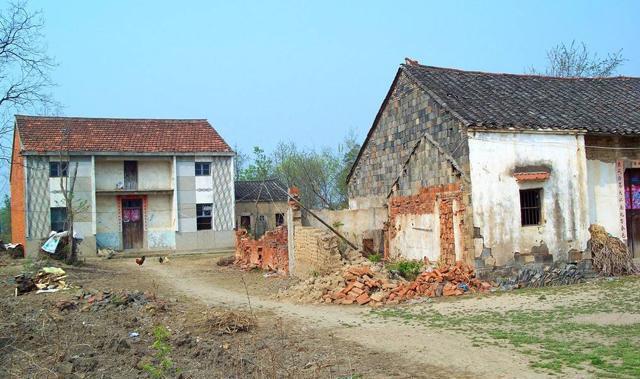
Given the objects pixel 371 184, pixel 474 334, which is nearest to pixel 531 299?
pixel 474 334

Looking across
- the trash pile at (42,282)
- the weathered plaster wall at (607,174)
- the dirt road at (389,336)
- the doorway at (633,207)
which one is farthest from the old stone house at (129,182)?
the doorway at (633,207)

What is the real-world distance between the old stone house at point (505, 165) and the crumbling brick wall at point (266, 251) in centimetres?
339

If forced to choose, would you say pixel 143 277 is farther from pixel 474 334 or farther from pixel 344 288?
pixel 474 334

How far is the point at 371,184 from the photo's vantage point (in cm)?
2019

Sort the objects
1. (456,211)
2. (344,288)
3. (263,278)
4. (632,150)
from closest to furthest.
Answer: (344,288)
(456,211)
(632,150)
(263,278)

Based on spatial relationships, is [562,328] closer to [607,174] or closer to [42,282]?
[607,174]

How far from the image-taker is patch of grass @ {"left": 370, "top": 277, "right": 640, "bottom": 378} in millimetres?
6926

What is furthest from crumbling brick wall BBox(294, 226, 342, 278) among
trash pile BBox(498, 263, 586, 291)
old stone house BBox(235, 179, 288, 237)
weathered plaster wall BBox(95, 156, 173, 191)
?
old stone house BBox(235, 179, 288, 237)

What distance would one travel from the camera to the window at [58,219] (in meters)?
31.0

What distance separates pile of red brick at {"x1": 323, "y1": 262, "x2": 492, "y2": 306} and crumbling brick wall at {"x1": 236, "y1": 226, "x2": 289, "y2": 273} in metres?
5.27

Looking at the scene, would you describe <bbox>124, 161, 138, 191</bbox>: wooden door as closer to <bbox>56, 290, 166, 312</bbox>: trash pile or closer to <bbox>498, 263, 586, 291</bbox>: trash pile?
<bbox>56, 290, 166, 312</bbox>: trash pile

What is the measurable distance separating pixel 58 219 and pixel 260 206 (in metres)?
12.4

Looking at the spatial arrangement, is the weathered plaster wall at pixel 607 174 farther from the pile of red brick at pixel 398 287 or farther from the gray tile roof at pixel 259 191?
the gray tile roof at pixel 259 191

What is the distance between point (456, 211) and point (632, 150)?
5.86 m
